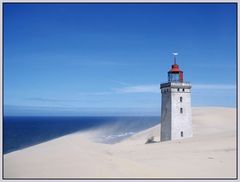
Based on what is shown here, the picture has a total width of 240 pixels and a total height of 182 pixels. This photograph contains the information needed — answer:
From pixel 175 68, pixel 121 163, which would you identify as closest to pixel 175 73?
pixel 175 68

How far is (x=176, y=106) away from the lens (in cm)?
3281

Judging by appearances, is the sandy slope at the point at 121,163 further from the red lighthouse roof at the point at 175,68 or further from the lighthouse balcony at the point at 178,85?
the red lighthouse roof at the point at 175,68

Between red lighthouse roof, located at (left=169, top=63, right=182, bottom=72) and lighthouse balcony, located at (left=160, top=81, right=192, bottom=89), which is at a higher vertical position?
red lighthouse roof, located at (left=169, top=63, right=182, bottom=72)

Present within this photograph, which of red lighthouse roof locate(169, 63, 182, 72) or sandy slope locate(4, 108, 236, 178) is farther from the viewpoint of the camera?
red lighthouse roof locate(169, 63, 182, 72)

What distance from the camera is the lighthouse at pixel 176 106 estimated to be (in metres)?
32.7

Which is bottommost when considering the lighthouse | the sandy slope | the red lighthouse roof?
the sandy slope

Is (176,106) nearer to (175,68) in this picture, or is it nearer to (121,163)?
(175,68)

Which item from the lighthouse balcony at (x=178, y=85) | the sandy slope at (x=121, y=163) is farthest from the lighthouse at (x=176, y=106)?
the sandy slope at (x=121, y=163)

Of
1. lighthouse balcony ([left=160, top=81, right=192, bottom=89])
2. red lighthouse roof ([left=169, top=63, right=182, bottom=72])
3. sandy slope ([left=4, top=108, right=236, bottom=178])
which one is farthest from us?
red lighthouse roof ([left=169, top=63, right=182, bottom=72])

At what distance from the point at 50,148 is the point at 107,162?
448cm

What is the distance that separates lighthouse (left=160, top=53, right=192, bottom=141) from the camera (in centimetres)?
3272

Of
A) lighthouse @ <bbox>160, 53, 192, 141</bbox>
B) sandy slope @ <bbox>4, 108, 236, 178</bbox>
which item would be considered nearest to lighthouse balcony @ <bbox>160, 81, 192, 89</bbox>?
lighthouse @ <bbox>160, 53, 192, 141</bbox>

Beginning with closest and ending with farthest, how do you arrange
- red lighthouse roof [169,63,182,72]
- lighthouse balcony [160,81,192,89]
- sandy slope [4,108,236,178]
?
sandy slope [4,108,236,178] → lighthouse balcony [160,81,192,89] → red lighthouse roof [169,63,182,72]

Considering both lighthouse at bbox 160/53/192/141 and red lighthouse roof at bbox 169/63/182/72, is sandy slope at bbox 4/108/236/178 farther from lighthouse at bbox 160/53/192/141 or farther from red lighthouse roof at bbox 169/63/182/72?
red lighthouse roof at bbox 169/63/182/72
